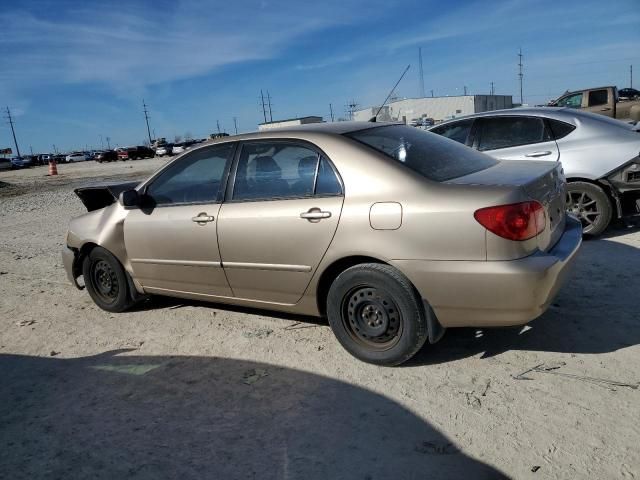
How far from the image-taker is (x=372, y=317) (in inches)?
136

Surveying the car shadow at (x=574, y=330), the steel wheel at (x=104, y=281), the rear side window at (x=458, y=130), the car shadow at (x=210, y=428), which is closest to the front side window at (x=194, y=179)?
the steel wheel at (x=104, y=281)

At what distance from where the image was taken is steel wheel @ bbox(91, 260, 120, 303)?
16.5 ft

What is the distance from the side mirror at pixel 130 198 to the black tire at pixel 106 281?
689 mm

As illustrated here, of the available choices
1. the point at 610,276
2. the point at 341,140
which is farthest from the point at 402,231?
the point at 610,276

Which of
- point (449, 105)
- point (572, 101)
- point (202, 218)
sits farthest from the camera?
point (449, 105)

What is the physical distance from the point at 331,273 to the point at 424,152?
1.08 meters

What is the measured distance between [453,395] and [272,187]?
189 cm

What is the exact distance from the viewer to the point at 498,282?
2930 millimetres

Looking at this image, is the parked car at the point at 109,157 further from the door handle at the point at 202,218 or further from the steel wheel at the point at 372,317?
the steel wheel at the point at 372,317

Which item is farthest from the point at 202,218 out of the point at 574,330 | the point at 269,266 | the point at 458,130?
the point at 458,130

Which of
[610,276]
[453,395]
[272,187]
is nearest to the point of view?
[453,395]

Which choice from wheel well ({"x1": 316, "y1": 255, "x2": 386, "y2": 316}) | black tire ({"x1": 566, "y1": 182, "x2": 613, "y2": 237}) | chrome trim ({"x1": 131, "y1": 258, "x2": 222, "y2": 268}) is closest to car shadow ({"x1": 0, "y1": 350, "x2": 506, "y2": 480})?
wheel well ({"x1": 316, "y1": 255, "x2": 386, "y2": 316})

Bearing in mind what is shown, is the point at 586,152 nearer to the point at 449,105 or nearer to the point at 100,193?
the point at 100,193

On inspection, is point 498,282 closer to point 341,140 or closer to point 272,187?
point 341,140
